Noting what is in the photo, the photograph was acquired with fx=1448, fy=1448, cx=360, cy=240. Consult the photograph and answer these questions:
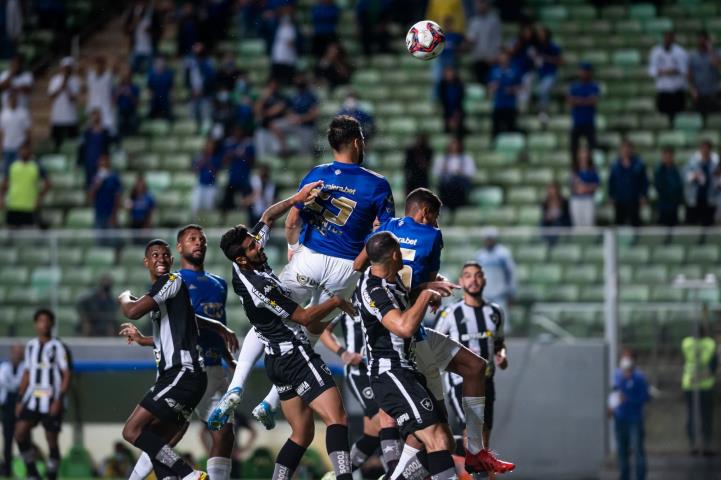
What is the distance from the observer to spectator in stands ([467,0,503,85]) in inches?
942

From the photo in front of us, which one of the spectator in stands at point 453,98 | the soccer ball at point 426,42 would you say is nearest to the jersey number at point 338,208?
the soccer ball at point 426,42

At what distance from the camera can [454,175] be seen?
69.7 feet

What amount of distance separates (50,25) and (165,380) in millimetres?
17844

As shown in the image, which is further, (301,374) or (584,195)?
(584,195)

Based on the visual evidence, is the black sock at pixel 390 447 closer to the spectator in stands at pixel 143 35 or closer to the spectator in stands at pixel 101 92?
the spectator in stands at pixel 101 92

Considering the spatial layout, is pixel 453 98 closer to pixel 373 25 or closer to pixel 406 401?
pixel 373 25

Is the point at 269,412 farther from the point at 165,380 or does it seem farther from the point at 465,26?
the point at 465,26

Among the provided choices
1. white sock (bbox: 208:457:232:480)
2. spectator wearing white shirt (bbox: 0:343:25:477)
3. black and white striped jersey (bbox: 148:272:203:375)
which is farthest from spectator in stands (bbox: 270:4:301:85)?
black and white striped jersey (bbox: 148:272:203:375)

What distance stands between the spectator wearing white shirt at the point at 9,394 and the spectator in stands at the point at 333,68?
8611 millimetres

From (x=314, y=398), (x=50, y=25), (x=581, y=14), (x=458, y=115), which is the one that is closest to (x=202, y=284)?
(x=314, y=398)

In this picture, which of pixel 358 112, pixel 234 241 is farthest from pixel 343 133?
pixel 358 112

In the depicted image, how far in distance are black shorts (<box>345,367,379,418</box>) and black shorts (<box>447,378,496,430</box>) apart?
808 millimetres

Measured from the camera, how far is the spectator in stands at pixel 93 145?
74.6ft

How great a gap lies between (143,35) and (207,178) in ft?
15.8
